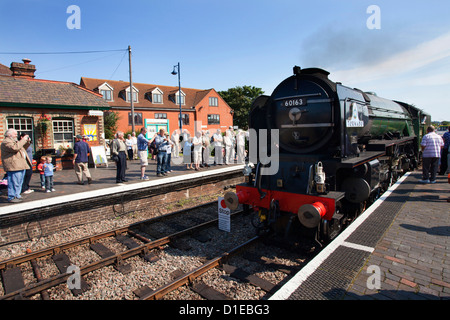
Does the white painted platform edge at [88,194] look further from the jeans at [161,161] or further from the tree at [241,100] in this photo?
the tree at [241,100]

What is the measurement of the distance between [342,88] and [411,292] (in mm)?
3627

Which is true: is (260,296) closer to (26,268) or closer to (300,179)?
(300,179)

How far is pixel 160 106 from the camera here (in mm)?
33688

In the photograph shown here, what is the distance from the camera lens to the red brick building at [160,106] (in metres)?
30.7

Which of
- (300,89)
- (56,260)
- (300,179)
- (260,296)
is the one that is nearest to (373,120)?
(300,89)

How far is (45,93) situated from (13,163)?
7640 millimetres

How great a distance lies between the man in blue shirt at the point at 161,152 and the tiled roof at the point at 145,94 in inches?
906

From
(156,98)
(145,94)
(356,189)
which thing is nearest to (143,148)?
(356,189)

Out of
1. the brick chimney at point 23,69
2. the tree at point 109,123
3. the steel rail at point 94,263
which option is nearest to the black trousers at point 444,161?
the steel rail at point 94,263

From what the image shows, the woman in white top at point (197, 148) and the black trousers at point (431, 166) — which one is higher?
the woman in white top at point (197, 148)

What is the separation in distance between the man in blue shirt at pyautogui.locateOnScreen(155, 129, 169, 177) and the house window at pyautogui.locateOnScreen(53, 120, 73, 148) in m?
5.96

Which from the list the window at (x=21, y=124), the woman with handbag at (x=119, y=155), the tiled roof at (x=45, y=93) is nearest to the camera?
the woman with handbag at (x=119, y=155)

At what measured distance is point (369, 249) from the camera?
3900 millimetres

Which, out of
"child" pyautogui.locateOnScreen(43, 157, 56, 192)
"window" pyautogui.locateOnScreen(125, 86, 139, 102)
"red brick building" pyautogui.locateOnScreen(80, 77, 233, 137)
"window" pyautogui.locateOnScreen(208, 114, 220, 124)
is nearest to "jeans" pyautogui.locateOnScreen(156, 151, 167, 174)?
"child" pyautogui.locateOnScreen(43, 157, 56, 192)
